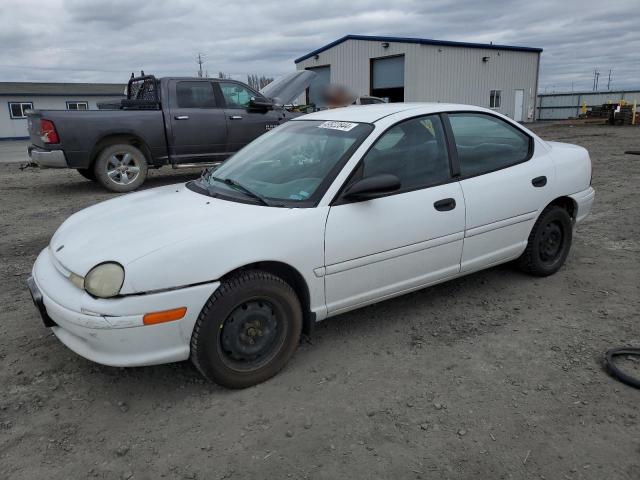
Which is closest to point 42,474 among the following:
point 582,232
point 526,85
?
point 582,232

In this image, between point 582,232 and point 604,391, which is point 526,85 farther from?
point 604,391

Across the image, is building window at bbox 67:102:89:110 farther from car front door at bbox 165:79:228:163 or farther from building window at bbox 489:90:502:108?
car front door at bbox 165:79:228:163

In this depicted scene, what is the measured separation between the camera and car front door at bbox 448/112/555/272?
12.3ft

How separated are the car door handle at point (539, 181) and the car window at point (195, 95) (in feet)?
22.5

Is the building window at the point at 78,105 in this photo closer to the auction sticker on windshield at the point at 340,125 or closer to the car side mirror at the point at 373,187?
the auction sticker on windshield at the point at 340,125

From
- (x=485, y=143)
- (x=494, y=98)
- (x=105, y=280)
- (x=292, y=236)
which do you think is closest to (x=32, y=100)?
(x=494, y=98)

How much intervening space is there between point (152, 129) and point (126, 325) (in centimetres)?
704

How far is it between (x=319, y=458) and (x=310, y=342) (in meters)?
1.16

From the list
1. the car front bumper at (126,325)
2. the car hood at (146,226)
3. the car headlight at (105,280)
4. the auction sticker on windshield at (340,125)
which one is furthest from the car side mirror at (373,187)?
the car headlight at (105,280)

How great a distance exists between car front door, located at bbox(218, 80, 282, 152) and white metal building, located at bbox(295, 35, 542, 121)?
16.7 meters

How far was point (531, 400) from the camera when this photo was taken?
110 inches

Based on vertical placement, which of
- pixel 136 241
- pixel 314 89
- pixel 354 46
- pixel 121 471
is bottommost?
pixel 121 471

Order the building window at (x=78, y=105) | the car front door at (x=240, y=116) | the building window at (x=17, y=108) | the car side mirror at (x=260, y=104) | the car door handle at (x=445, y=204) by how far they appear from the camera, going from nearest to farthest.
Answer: the car door handle at (x=445, y=204) → the car side mirror at (x=260, y=104) → the car front door at (x=240, y=116) → the building window at (x=17, y=108) → the building window at (x=78, y=105)

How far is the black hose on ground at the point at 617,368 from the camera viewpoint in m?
2.90
